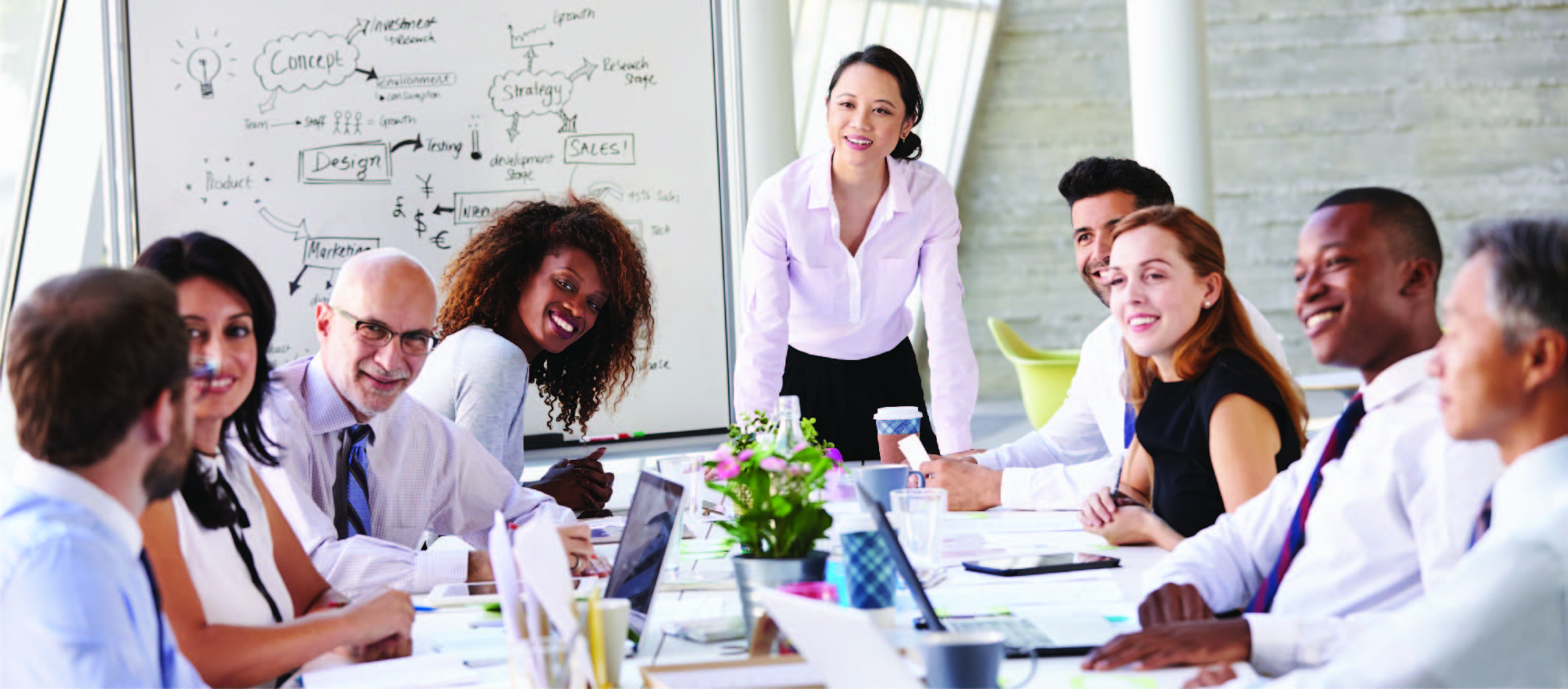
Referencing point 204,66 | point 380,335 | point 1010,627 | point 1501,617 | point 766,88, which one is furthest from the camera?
point 766,88

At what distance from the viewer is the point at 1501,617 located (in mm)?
1067

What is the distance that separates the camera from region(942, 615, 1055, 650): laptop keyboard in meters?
1.41

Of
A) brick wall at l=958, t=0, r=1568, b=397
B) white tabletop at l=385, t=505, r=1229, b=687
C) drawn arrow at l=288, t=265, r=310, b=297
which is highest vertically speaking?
brick wall at l=958, t=0, r=1568, b=397

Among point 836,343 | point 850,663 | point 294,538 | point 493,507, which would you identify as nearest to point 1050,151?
point 836,343

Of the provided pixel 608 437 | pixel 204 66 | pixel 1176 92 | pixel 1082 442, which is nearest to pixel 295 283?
pixel 204 66

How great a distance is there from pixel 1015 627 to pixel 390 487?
4.43ft

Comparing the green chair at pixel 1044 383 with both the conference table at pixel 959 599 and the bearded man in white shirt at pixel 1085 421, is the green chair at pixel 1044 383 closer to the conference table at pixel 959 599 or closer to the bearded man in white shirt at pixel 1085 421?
the bearded man in white shirt at pixel 1085 421

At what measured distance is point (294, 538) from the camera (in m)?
1.89

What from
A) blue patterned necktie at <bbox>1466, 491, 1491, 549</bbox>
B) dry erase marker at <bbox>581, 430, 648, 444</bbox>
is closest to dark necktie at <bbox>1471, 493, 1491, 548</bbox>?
blue patterned necktie at <bbox>1466, 491, 1491, 549</bbox>

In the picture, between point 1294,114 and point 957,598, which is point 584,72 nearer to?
point 957,598

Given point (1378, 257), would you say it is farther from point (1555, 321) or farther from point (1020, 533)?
point (1020, 533)

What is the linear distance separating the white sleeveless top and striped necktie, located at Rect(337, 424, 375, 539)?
515 millimetres

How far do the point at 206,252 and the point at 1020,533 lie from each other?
1372mm

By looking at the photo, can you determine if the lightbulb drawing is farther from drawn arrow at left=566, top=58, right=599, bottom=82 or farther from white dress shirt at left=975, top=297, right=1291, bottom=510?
white dress shirt at left=975, top=297, right=1291, bottom=510
